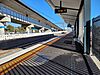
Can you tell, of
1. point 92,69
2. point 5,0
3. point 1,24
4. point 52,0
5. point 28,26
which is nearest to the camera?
point 92,69

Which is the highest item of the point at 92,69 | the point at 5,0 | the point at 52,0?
the point at 5,0

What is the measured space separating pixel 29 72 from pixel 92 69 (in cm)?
235

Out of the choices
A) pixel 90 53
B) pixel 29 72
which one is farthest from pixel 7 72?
pixel 90 53

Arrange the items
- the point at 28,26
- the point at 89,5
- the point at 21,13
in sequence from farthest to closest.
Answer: the point at 28,26, the point at 21,13, the point at 89,5

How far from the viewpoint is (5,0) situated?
48.3 m

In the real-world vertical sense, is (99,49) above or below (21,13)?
below

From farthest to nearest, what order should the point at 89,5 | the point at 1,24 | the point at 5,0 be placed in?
1. the point at 1,24
2. the point at 5,0
3. the point at 89,5

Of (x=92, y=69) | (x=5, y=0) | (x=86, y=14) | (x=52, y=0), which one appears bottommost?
(x=92, y=69)

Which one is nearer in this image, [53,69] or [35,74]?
[35,74]

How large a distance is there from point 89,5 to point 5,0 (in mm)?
37234

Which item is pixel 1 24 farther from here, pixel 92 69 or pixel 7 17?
pixel 92 69

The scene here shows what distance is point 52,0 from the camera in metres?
21.9

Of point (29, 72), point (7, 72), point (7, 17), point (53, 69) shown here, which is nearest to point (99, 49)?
point (53, 69)

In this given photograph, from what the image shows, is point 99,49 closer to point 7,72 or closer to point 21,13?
point 7,72
